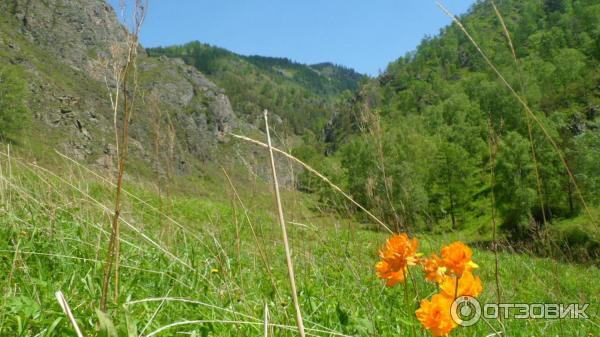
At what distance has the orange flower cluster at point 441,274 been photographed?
3.70 feet

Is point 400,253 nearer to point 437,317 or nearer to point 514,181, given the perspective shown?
point 437,317

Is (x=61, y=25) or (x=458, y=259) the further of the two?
(x=61, y=25)

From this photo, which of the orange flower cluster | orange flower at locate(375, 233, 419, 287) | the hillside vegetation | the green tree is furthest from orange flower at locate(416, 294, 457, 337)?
the green tree

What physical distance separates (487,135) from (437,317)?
140cm

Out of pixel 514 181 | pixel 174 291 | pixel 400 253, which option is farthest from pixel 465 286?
pixel 514 181

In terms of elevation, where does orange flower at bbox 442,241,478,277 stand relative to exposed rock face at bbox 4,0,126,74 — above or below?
below

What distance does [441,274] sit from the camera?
1.29 metres

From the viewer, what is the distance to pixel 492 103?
62.4 m

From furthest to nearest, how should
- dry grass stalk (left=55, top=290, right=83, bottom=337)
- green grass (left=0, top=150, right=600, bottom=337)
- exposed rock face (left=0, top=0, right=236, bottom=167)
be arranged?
exposed rock face (left=0, top=0, right=236, bottom=167) < green grass (left=0, top=150, right=600, bottom=337) < dry grass stalk (left=55, top=290, right=83, bottom=337)

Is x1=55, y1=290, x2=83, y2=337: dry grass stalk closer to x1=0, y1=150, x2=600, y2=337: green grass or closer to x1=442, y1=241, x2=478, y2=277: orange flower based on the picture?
x1=0, y1=150, x2=600, y2=337: green grass

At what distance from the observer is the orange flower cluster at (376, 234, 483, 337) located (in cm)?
113

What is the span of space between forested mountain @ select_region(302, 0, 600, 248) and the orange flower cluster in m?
0.24

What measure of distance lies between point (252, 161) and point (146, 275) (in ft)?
3.77

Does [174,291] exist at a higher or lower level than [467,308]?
lower
